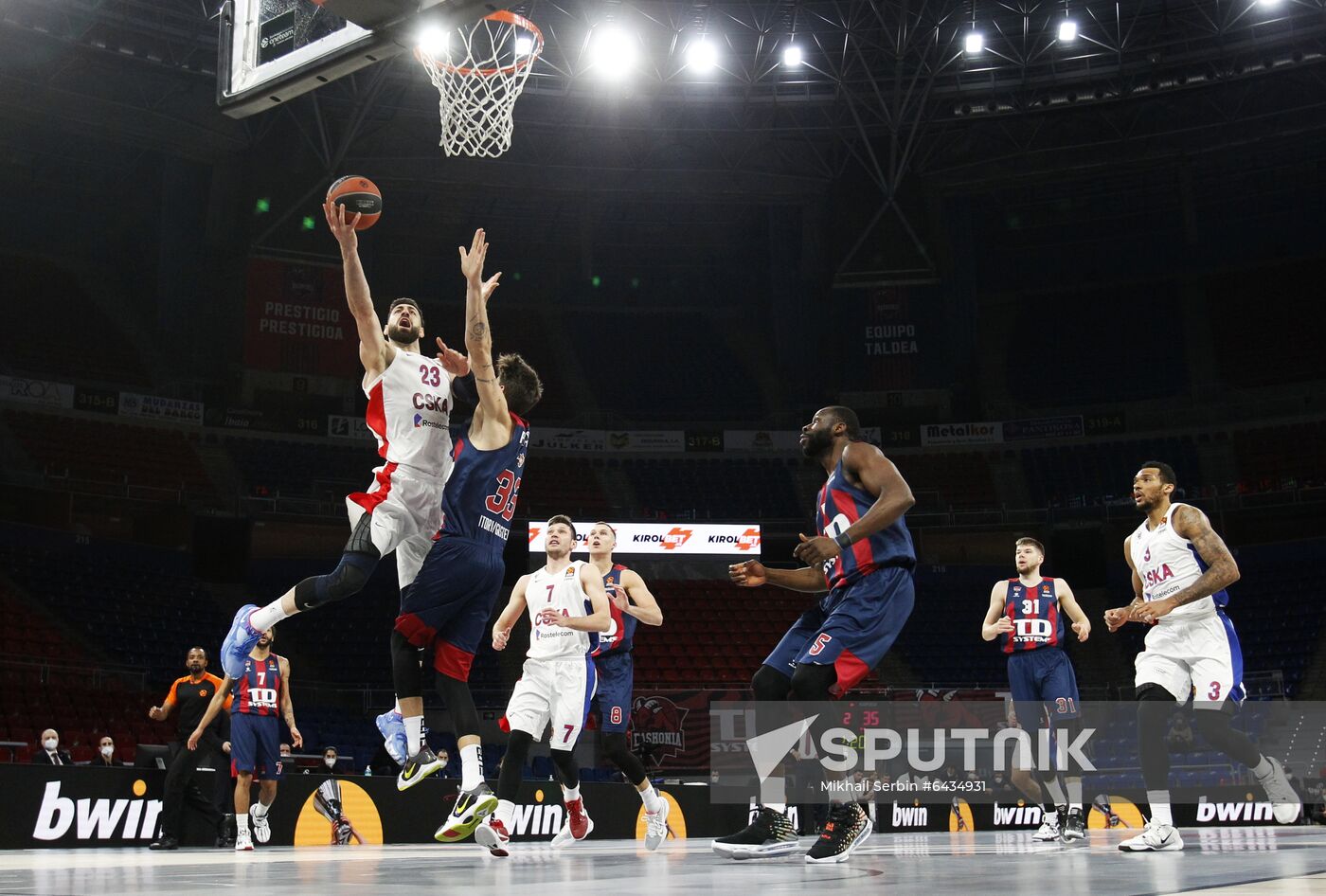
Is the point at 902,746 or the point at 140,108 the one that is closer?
the point at 902,746

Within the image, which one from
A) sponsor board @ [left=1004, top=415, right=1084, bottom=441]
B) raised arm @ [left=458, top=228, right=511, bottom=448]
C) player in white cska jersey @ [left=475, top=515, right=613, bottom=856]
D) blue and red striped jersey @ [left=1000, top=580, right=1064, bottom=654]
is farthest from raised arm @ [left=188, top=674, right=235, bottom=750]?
sponsor board @ [left=1004, top=415, right=1084, bottom=441]

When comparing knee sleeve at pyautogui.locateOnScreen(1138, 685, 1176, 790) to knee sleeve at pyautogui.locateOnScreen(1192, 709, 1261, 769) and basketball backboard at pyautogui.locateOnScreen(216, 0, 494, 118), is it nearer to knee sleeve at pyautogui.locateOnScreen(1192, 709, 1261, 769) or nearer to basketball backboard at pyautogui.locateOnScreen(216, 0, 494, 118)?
knee sleeve at pyautogui.locateOnScreen(1192, 709, 1261, 769)

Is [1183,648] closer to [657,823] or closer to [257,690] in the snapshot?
[657,823]

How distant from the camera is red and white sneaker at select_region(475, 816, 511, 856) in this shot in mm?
6508

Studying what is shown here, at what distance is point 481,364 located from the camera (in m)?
6.57

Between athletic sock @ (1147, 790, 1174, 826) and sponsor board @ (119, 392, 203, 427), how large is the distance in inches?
1005

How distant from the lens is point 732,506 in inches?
1222

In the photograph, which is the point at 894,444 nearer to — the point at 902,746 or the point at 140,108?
the point at 902,746

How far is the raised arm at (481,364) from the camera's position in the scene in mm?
6520

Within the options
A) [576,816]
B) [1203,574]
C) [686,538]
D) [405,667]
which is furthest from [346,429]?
[1203,574]

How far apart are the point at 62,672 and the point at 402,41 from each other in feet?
53.3

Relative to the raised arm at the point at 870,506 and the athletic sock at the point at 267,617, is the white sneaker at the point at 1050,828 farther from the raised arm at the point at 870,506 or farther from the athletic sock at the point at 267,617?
the athletic sock at the point at 267,617

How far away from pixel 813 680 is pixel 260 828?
7.54 metres

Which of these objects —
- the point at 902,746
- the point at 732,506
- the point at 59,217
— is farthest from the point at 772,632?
the point at 59,217
